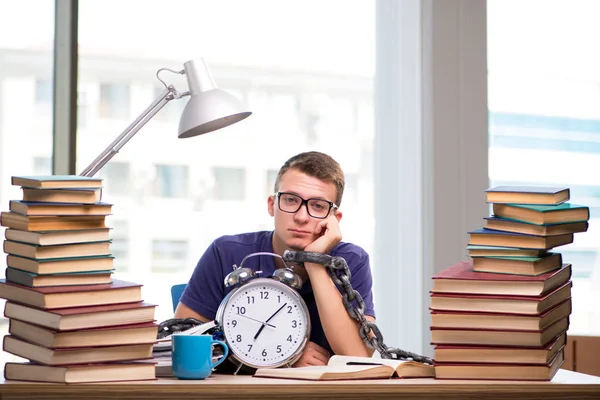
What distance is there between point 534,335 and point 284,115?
2.55 m

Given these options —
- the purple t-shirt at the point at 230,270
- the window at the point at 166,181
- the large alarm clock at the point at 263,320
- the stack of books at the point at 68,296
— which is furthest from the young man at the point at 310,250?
the window at the point at 166,181

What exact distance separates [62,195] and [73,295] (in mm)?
208

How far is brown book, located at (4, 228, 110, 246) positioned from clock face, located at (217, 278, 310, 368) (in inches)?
12.4

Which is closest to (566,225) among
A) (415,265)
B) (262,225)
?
(415,265)

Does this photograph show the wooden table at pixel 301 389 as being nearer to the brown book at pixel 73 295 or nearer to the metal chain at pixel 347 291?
the brown book at pixel 73 295

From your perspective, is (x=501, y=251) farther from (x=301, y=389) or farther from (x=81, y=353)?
(x=81, y=353)

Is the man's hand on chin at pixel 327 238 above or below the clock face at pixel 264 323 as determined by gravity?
above

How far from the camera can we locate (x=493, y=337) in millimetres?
1668

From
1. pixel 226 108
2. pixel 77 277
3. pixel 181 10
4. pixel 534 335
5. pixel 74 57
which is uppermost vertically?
pixel 181 10

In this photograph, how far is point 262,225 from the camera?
3.95m

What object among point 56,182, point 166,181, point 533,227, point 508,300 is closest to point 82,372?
point 56,182

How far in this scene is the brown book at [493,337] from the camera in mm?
1653

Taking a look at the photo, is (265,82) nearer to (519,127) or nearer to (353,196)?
(353,196)

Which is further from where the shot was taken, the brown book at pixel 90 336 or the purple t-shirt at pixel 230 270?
the purple t-shirt at pixel 230 270
